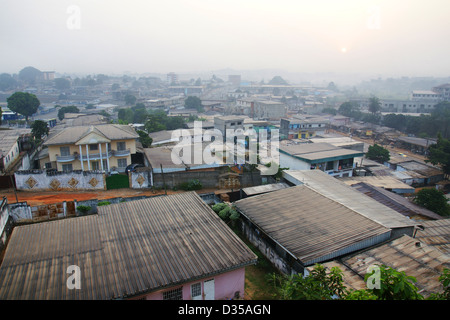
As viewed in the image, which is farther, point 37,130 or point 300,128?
point 300,128

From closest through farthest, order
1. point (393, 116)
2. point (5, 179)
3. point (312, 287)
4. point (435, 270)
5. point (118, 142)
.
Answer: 1. point (312, 287)
2. point (435, 270)
3. point (5, 179)
4. point (118, 142)
5. point (393, 116)

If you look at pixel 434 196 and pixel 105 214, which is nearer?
pixel 105 214

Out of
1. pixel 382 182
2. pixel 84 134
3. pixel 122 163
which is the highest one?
pixel 84 134

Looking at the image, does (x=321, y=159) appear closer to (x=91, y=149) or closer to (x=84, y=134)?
(x=91, y=149)

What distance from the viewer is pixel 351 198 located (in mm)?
15133

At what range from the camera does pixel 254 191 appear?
1758cm

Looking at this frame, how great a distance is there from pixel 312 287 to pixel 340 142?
32.3m

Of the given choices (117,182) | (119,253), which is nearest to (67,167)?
(117,182)

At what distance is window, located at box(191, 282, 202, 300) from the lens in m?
8.19

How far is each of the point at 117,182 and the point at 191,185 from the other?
15.4 ft
